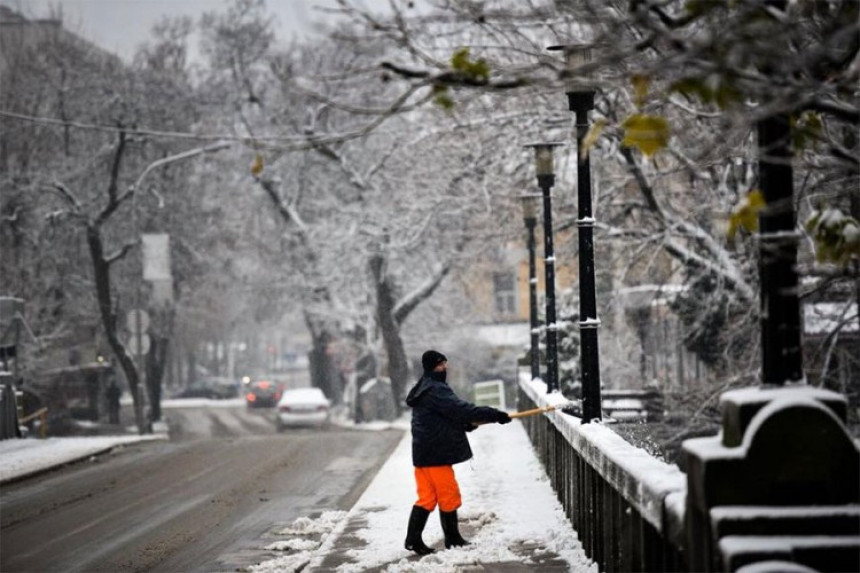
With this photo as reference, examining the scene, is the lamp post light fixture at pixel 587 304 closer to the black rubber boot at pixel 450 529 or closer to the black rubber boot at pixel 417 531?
the black rubber boot at pixel 450 529

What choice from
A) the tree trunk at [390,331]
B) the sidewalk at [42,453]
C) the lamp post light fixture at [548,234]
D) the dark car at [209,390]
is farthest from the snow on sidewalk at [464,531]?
the dark car at [209,390]

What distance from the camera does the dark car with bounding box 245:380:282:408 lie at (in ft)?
223

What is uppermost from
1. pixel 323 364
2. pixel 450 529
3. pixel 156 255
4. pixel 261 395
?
pixel 156 255

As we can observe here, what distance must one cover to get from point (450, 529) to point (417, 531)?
0.94 ft

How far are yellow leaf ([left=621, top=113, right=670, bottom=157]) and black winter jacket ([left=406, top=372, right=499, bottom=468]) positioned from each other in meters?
6.87

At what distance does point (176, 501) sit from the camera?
17.7 metres

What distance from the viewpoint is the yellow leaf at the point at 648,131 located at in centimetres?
511

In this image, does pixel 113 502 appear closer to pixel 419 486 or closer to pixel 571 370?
pixel 419 486

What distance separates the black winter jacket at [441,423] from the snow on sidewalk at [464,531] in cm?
78

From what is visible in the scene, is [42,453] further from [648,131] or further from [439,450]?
[648,131]

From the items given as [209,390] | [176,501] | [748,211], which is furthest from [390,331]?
[748,211]

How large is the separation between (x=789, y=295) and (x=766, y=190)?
0.49 meters

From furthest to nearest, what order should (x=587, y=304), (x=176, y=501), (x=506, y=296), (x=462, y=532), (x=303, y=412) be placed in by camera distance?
(x=506, y=296) < (x=303, y=412) < (x=176, y=501) < (x=462, y=532) < (x=587, y=304)

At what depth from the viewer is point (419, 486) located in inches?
476
